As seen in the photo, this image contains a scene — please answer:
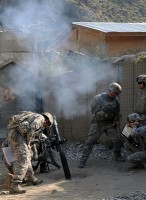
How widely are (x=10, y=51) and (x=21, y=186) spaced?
27.0 feet

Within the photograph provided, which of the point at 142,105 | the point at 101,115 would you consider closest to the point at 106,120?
the point at 101,115

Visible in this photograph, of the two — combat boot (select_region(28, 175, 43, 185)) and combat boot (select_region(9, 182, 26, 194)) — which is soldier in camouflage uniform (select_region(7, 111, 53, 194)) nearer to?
combat boot (select_region(9, 182, 26, 194))

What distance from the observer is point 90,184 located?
7.11 m

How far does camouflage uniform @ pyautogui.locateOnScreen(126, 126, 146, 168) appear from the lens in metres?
7.14

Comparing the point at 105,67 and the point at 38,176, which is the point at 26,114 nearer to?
the point at 38,176

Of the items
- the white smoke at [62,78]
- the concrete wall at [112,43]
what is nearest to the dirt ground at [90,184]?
the white smoke at [62,78]

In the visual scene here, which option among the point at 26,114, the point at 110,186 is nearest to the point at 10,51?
A: the point at 26,114

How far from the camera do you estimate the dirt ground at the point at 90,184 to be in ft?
21.1

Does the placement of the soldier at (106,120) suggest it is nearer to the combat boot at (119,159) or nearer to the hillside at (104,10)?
the combat boot at (119,159)

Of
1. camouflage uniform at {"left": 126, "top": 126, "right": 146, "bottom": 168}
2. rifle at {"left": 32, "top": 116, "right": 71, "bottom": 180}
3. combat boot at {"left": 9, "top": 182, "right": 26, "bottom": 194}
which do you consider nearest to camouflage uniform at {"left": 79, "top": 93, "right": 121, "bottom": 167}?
rifle at {"left": 32, "top": 116, "right": 71, "bottom": 180}

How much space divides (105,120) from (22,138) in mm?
2047

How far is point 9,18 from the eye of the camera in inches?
754

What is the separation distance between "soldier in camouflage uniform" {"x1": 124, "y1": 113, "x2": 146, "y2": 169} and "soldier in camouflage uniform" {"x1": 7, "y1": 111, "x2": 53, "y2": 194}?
145cm

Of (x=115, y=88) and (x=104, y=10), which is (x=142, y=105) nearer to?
(x=115, y=88)
